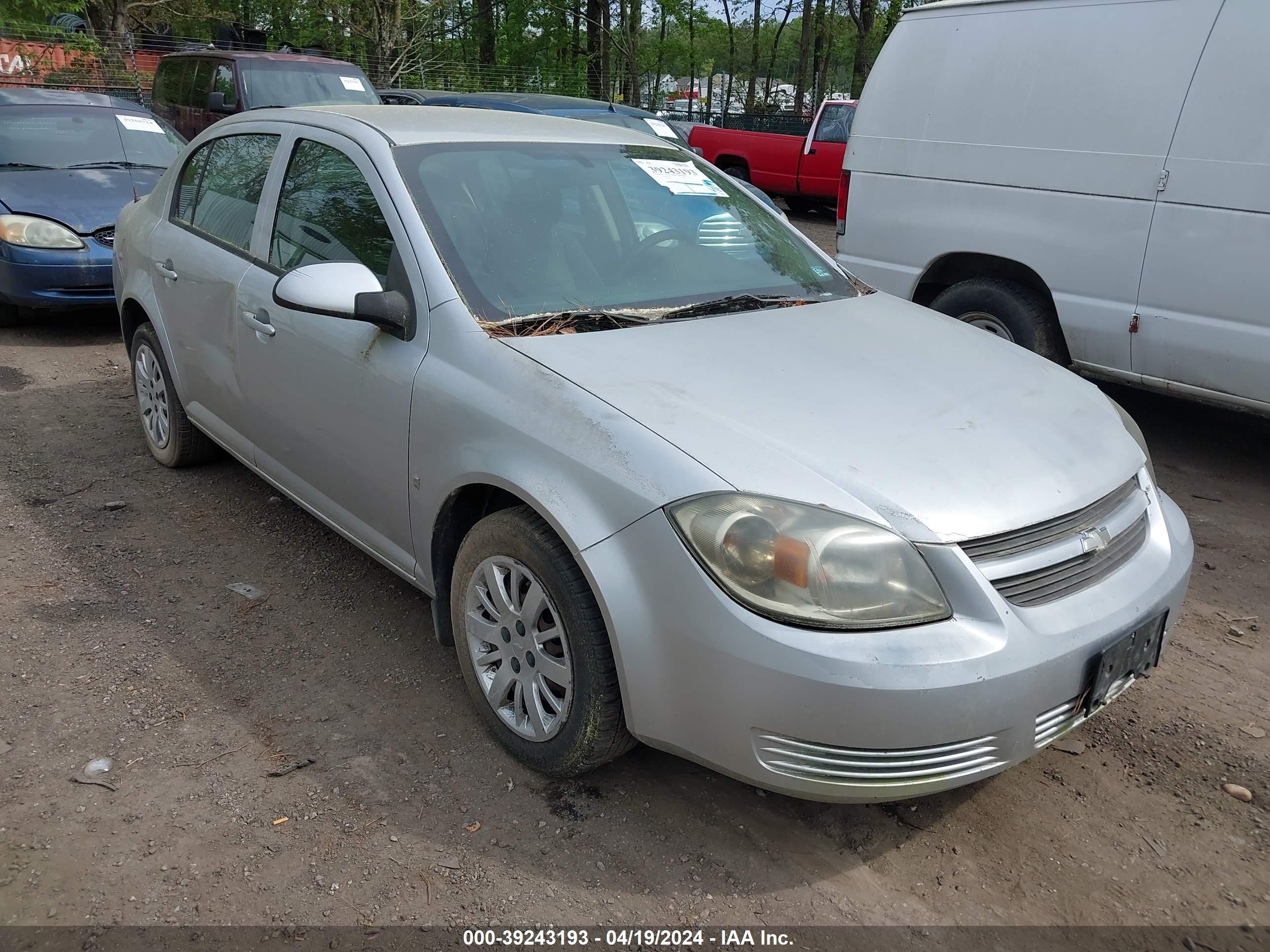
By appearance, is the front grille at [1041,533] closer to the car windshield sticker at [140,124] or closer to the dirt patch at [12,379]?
the dirt patch at [12,379]

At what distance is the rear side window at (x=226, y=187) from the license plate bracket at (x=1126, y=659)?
3167 millimetres

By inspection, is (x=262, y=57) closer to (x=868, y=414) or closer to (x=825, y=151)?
(x=825, y=151)

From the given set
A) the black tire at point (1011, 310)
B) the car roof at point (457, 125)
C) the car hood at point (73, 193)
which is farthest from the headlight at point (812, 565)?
the car hood at point (73, 193)

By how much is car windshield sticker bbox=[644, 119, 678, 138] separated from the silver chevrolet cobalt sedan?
7.69 m

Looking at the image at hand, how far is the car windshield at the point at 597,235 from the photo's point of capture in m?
3.00

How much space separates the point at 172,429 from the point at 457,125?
7.15 feet

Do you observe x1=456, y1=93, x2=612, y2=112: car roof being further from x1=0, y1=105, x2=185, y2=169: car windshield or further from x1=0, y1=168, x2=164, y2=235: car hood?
x1=0, y1=168, x2=164, y2=235: car hood

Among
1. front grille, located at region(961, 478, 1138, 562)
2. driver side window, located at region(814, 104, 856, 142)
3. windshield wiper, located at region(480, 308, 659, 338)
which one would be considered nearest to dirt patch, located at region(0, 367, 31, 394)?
windshield wiper, located at region(480, 308, 659, 338)

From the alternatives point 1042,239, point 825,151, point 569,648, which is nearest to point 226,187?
point 569,648

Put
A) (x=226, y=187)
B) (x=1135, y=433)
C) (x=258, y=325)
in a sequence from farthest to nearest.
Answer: (x=226, y=187) < (x=258, y=325) < (x=1135, y=433)

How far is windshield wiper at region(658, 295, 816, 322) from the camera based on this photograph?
308cm

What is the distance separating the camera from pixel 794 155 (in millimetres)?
14477

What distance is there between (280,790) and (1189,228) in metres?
4.40

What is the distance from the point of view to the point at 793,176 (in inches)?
572
